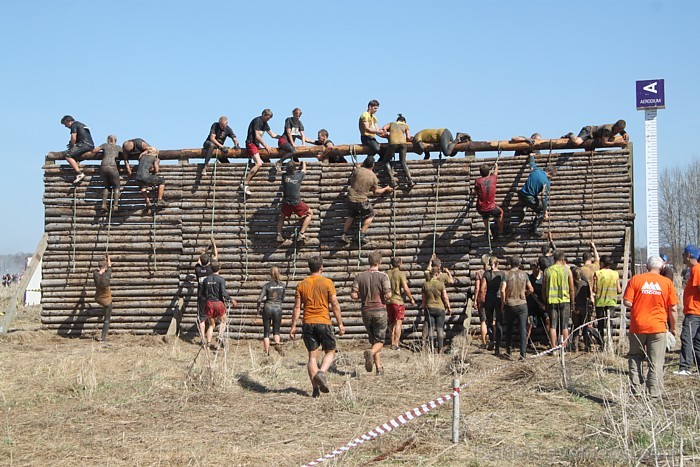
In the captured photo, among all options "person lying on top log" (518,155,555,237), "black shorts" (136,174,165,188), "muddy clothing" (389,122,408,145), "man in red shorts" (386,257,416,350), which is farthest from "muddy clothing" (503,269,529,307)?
"black shorts" (136,174,165,188)

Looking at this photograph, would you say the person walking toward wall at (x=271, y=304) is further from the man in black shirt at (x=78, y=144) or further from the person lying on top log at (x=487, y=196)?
the man in black shirt at (x=78, y=144)

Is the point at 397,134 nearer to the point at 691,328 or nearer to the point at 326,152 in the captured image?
the point at 326,152

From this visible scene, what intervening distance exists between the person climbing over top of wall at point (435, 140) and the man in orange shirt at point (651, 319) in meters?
7.57

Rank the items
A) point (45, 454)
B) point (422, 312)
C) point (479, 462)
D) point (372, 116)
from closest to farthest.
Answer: point (479, 462) < point (45, 454) < point (422, 312) < point (372, 116)

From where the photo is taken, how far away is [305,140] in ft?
61.3

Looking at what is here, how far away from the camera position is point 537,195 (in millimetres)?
16484

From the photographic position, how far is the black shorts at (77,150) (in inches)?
746

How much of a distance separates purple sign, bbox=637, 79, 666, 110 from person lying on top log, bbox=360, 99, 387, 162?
17.8 ft

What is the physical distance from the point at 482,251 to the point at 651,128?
4.39 meters

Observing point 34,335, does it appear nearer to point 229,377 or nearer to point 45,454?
point 229,377

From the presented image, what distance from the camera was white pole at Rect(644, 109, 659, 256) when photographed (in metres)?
16.1

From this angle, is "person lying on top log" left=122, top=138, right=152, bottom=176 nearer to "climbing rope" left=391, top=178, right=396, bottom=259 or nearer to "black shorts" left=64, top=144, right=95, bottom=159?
"black shorts" left=64, top=144, right=95, bottom=159

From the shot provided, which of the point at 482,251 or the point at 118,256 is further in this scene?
the point at 118,256

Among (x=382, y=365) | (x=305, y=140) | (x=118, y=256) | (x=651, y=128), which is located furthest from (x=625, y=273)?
(x=118, y=256)
